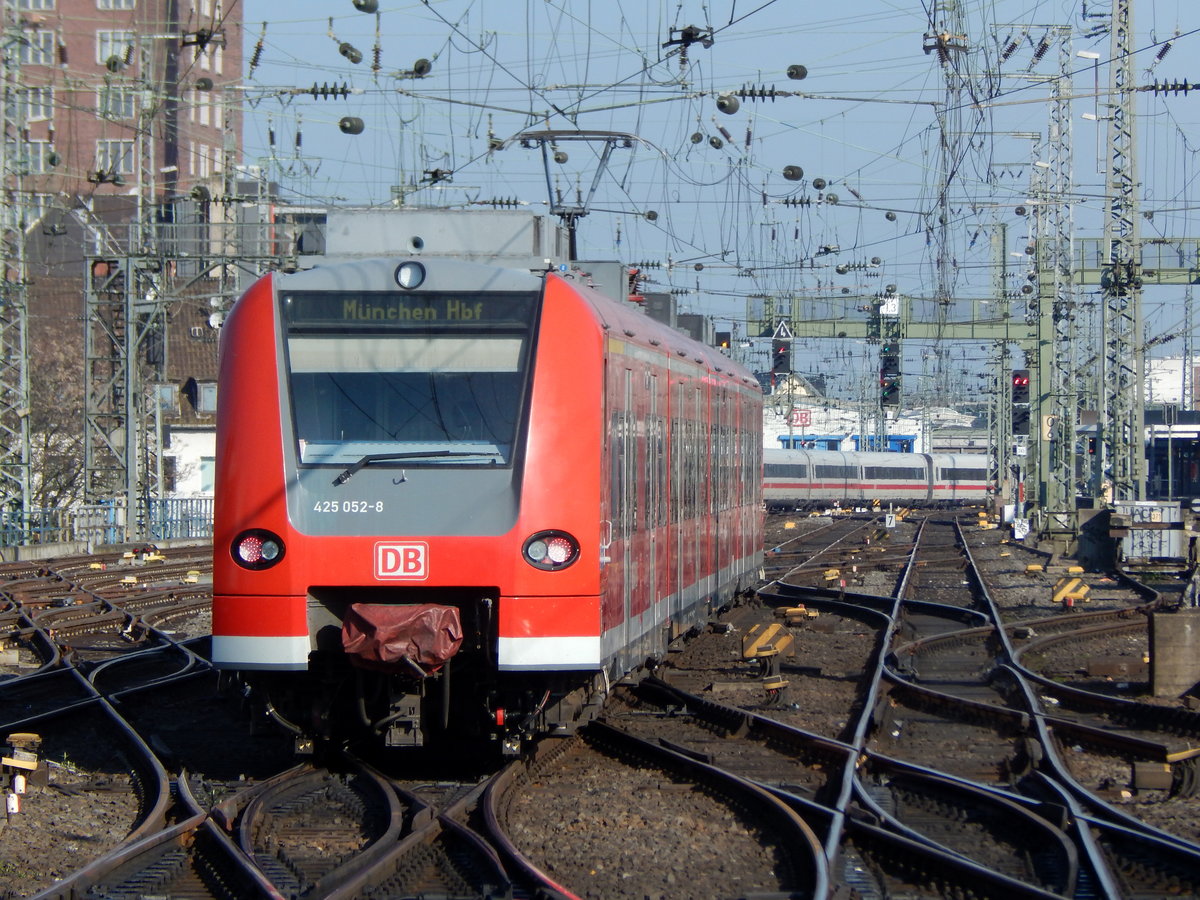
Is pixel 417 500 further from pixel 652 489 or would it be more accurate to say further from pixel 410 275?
pixel 652 489

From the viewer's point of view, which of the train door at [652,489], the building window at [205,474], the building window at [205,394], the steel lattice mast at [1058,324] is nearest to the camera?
the train door at [652,489]

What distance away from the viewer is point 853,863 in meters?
6.51

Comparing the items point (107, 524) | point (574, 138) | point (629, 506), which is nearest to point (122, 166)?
point (107, 524)

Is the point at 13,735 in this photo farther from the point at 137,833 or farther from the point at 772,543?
the point at 772,543

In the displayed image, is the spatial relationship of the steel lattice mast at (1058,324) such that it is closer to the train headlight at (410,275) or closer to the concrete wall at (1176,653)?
the concrete wall at (1176,653)

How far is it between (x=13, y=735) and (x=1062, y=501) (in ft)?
106

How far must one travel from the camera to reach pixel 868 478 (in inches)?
A: 2667

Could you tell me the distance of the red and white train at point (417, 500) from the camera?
778 cm

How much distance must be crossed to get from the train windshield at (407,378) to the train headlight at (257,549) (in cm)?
44

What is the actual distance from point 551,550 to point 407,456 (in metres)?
0.89

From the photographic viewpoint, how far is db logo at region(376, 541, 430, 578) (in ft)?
25.5

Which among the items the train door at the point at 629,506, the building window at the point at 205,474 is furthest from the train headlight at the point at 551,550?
the building window at the point at 205,474

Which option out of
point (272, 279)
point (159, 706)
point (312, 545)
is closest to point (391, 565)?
point (312, 545)

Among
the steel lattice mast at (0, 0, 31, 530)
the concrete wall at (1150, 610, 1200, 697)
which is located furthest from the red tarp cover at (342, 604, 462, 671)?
the steel lattice mast at (0, 0, 31, 530)
